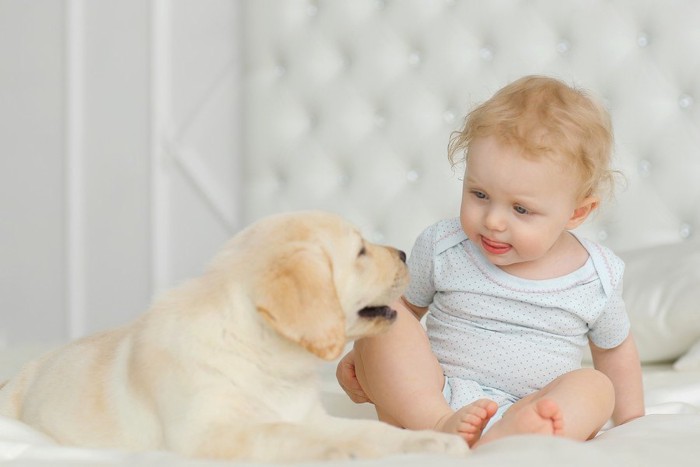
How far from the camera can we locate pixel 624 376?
193cm

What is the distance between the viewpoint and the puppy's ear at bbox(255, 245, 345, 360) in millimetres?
1347

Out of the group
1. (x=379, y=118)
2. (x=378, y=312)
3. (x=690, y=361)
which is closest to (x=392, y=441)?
(x=378, y=312)

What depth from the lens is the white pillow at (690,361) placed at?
233 cm

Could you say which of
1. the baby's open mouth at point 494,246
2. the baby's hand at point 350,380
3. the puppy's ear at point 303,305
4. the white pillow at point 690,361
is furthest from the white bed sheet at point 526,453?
the white pillow at point 690,361

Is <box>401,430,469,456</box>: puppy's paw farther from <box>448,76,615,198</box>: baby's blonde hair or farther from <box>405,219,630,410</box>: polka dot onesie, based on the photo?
<box>448,76,615,198</box>: baby's blonde hair

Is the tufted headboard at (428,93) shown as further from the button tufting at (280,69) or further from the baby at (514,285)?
the baby at (514,285)

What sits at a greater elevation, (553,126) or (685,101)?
(553,126)

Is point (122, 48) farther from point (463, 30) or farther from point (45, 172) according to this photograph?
point (463, 30)

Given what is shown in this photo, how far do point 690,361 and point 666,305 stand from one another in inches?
7.2

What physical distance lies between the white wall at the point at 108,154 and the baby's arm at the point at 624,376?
2.30 metres

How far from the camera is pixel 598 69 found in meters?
3.30

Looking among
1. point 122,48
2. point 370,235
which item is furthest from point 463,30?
point 122,48

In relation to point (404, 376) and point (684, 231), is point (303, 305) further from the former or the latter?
point (684, 231)

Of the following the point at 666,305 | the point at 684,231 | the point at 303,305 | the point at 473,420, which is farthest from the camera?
the point at 684,231
